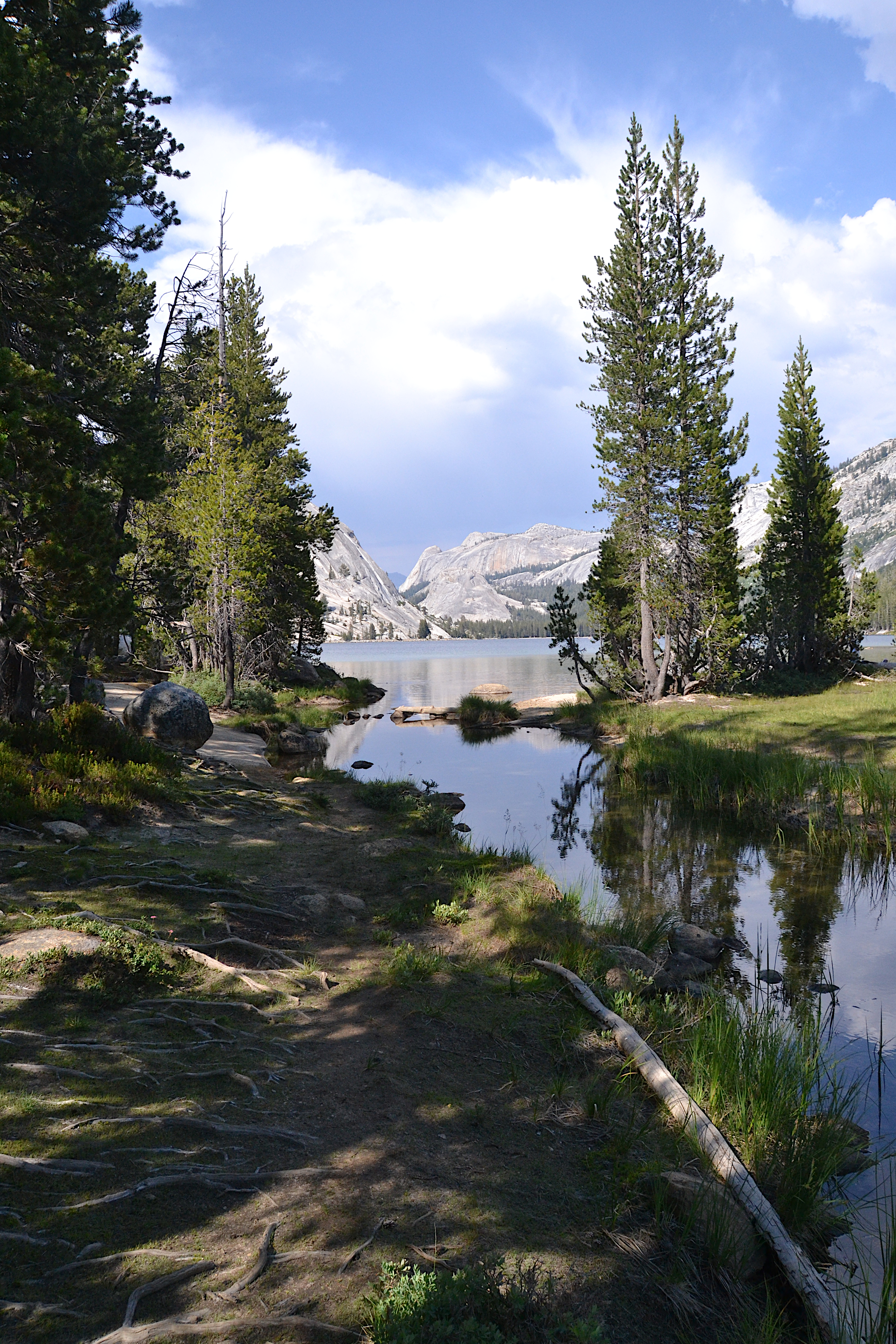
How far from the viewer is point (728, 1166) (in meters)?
4.32

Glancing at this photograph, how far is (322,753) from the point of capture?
2534 cm

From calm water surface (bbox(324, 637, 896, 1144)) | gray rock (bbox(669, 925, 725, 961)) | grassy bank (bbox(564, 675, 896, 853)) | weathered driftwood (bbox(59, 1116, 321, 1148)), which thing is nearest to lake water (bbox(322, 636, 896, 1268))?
calm water surface (bbox(324, 637, 896, 1144))

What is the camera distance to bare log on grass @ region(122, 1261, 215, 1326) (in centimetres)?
288

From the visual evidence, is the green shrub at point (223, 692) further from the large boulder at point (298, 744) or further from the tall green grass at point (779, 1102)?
the tall green grass at point (779, 1102)

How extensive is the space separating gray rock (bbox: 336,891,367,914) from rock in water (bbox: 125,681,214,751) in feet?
28.0

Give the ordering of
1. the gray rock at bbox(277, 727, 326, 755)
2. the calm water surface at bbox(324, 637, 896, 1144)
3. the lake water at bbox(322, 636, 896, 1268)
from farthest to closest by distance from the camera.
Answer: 1. the gray rock at bbox(277, 727, 326, 755)
2. the calm water surface at bbox(324, 637, 896, 1144)
3. the lake water at bbox(322, 636, 896, 1268)

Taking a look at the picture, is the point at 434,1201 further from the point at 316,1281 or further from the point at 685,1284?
the point at 685,1284

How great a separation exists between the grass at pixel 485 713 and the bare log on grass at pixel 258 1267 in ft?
108

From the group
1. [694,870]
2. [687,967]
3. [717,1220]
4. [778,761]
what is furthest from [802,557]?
[717,1220]

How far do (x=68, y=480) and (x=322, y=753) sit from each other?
15773 mm

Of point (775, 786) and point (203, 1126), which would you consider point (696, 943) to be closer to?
point (203, 1126)

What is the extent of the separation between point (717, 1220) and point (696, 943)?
5742 millimetres

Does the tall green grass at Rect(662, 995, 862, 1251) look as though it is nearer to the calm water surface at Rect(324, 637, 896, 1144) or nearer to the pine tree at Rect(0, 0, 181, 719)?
the calm water surface at Rect(324, 637, 896, 1144)

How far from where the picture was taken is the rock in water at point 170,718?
54.2ft
